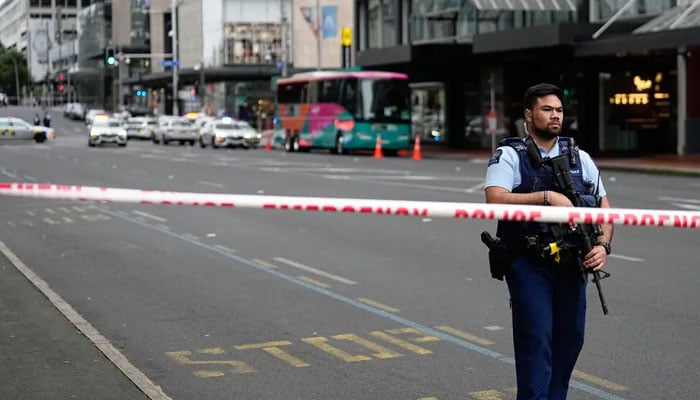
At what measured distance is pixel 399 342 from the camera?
29.7 ft

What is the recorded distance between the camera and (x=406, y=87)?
167 feet

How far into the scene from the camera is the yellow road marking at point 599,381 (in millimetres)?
7559

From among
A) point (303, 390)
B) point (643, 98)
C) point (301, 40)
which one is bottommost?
point (303, 390)

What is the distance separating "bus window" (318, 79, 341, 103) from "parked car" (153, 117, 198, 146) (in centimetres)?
1614

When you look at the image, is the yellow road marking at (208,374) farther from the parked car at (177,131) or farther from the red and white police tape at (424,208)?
the parked car at (177,131)

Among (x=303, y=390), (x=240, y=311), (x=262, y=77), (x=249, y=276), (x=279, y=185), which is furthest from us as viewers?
(x=262, y=77)

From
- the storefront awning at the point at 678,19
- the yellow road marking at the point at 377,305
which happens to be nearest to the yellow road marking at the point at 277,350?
the yellow road marking at the point at 377,305

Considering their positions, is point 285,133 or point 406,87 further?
point 285,133

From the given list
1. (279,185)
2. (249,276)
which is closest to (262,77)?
(279,185)

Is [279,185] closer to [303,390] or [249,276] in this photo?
[249,276]

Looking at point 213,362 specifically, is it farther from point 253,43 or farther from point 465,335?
point 253,43

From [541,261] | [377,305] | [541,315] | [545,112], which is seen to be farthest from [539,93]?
[377,305]

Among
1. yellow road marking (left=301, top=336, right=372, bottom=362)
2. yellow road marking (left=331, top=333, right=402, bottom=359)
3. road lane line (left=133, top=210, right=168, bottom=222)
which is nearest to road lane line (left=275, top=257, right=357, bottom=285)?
yellow road marking (left=331, top=333, right=402, bottom=359)

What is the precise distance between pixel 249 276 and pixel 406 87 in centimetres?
3889
